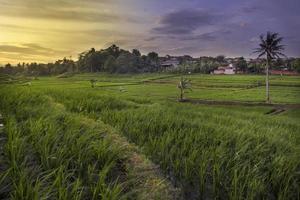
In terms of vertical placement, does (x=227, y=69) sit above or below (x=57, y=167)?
above

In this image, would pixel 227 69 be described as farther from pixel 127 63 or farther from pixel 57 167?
pixel 57 167

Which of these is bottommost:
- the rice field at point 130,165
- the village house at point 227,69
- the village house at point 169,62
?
the rice field at point 130,165

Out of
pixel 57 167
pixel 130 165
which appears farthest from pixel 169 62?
pixel 57 167

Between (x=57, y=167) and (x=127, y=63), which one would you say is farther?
(x=127, y=63)

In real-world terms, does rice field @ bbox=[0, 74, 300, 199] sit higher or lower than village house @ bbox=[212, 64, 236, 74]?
lower

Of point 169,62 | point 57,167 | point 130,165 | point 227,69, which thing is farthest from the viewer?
point 169,62

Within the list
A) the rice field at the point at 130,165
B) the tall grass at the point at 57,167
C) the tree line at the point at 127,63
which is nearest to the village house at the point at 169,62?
the tree line at the point at 127,63

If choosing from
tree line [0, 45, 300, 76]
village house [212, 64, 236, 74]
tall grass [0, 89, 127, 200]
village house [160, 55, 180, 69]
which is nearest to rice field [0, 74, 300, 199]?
tall grass [0, 89, 127, 200]

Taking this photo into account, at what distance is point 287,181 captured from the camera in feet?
14.9

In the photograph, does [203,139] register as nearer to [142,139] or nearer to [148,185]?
[142,139]

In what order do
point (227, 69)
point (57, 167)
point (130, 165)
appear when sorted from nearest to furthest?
1. point (57, 167)
2. point (130, 165)
3. point (227, 69)

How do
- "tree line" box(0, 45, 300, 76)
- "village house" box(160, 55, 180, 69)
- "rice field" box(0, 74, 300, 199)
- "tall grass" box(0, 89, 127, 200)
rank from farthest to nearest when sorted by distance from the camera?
"village house" box(160, 55, 180, 69)
"tree line" box(0, 45, 300, 76)
"rice field" box(0, 74, 300, 199)
"tall grass" box(0, 89, 127, 200)

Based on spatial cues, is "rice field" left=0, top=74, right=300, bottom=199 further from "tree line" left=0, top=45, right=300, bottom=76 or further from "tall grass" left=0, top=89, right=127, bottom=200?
"tree line" left=0, top=45, right=300, bottom=76

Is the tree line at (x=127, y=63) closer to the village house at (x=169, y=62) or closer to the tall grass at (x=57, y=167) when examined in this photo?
the village house at (x=169, y=62)
